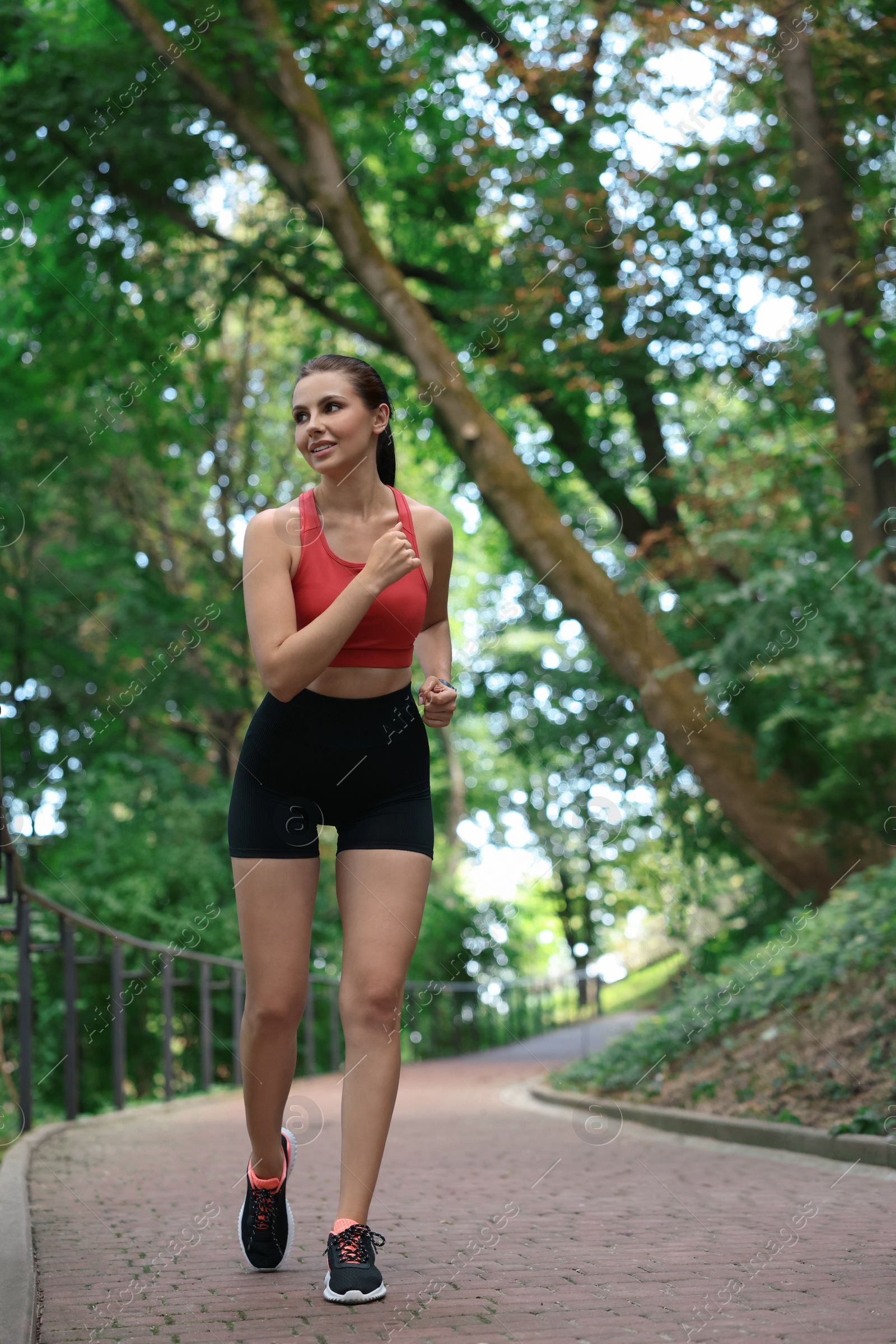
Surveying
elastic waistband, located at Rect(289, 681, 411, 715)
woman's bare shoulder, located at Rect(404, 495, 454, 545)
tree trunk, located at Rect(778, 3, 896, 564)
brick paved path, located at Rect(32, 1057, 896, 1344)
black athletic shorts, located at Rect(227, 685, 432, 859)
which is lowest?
brick paved path, located at Rect(32, 1057, 896, 1344)

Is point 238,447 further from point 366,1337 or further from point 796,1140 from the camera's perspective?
point 366,1337

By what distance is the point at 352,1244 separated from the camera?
3.14m

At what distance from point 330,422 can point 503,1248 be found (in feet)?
7.67

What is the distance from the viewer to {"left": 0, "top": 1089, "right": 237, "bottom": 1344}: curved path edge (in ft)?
9.32

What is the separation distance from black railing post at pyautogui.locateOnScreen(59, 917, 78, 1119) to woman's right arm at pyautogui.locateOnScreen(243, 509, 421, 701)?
5800 mm

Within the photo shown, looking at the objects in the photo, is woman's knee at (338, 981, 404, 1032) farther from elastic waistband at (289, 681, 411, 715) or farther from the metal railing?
the metal railing

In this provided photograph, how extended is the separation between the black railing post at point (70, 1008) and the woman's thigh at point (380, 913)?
223 inches

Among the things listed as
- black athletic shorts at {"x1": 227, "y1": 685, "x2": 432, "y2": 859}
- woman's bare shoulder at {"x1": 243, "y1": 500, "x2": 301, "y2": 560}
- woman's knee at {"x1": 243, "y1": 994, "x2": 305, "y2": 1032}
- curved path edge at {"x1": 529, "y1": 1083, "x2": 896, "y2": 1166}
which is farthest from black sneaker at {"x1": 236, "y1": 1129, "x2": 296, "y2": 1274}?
curved path edge at {"x1": 529, "y1": 1083, "x2": 896, "y2": 1166}

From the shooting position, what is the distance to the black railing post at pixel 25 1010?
24.2 feet

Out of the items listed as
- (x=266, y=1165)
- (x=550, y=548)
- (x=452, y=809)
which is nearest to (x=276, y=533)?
(x=266, y=1165)

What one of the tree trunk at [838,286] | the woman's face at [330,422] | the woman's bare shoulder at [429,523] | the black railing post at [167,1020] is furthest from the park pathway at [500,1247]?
the tree trunk at [838,286]

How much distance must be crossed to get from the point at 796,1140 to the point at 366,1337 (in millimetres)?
4362

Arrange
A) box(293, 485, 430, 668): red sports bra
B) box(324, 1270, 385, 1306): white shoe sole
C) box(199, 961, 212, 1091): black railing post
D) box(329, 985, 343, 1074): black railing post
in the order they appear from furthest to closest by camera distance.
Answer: box(329, 985, 343, 1074): black railing post
box(199, 961, 212, 1091): black railing post
box(293, 485, 430, 668): red sports bra
box(324, 1270, 385, 1306): white shoe sole

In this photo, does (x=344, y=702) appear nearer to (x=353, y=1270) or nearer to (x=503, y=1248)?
(x=353, y=1270)
